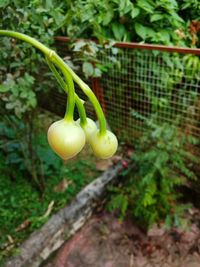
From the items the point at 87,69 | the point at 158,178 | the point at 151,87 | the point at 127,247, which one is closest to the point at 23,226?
the point at 127,247

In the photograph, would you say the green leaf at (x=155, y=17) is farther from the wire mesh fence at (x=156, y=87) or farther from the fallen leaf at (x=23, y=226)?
the fallen leaf at (x=23, y=226)

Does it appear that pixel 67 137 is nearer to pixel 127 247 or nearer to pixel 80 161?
pixel 127 247

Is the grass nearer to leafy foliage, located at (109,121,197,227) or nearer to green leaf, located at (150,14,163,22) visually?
leafy foliage, located at (109,121,197,227)

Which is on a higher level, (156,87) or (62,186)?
(156,87)

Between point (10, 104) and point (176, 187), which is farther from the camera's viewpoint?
point (176, 187)

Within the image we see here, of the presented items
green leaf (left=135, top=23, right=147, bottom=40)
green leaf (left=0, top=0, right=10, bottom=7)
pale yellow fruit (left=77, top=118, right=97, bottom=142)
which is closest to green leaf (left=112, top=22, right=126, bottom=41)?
green leaf (left=135, top=23, right=147, bottom=40)

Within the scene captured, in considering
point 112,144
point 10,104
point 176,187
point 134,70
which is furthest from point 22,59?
point 176,187

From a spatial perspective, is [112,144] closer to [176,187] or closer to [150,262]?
[150,262]
